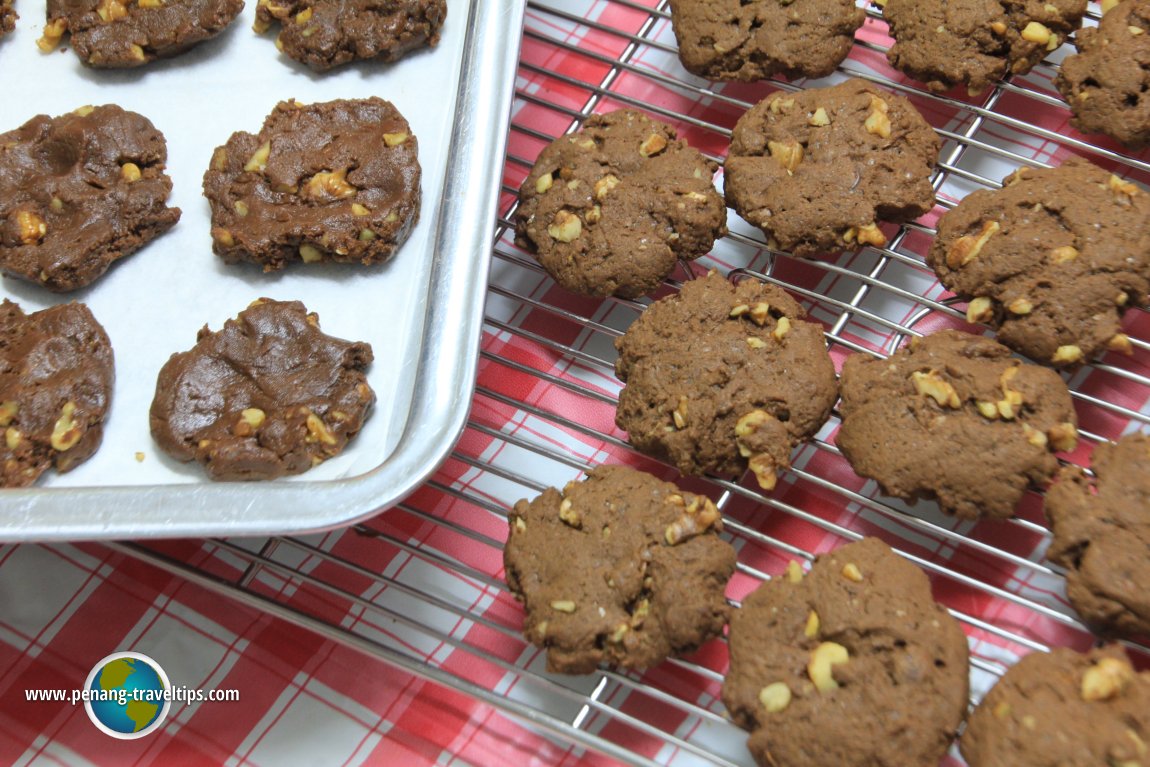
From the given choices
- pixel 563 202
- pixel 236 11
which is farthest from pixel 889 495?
pixel 236 11

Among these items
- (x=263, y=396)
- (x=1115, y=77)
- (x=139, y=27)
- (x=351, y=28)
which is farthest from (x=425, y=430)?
(x=1115, y=77)

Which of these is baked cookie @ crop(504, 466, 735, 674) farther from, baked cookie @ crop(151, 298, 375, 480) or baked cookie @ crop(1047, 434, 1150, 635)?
baked cookie @ crop(1047, 434, 1150, 635)

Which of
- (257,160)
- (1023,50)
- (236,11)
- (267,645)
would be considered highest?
(1023,50)

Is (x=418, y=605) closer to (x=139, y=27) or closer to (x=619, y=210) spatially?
(x=619, y=210)

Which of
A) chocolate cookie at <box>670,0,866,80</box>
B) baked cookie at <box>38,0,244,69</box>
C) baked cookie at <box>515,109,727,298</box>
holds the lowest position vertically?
baked cookie at <box>515,109,727,298</box>

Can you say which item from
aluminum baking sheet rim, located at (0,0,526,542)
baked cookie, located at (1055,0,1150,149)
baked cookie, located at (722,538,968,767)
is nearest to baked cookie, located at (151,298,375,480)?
aluminum baking sheet rim, located at (0,0,526,542)

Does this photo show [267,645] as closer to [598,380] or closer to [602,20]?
[598,380]
